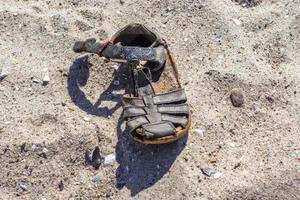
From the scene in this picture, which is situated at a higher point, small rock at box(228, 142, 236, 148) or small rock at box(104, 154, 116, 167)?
small rock at box(228, 142, 236, 148)

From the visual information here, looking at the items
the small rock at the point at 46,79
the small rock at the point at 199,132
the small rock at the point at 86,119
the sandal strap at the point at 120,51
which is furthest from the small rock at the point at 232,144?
the small rock at the point at 46,79

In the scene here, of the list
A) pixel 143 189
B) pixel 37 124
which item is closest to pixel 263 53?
pixel 143 189

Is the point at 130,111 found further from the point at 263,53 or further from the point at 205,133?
the point at 263,53

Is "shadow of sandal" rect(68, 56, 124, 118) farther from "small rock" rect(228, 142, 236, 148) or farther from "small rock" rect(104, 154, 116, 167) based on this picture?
"small rock" rect(228, 142, 236, 148)

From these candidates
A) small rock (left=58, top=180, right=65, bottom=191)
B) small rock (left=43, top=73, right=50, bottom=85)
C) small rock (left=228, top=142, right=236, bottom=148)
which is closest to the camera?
small rock (left=58, top=180, right=65, bottom=191)

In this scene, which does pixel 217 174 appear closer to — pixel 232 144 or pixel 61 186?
pixel 232 144

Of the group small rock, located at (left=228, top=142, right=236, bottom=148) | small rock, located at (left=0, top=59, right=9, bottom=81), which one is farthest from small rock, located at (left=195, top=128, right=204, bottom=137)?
small rock, located at (left=0, top=59, right=9, bottom=81)
